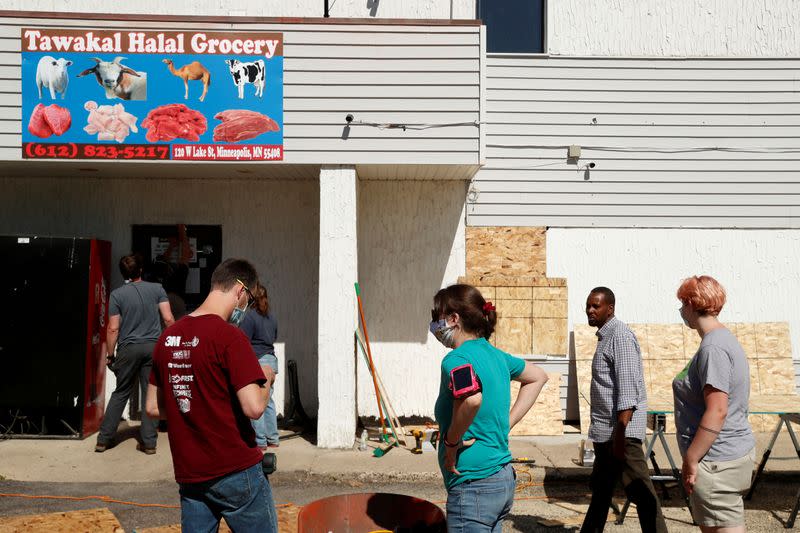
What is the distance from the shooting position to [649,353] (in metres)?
9.20

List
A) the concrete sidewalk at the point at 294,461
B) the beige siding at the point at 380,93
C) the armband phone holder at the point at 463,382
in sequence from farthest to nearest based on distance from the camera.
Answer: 1. the beige siding at the point at 380,93
2. the concrete sidewalk at the point at 294,461
3. the armband phone holder at the point at 463,382

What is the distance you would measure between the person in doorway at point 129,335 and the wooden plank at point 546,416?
433 centimetres

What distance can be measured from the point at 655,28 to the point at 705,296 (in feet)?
22.2

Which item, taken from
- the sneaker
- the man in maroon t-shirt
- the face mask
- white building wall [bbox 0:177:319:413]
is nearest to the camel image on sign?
white building wall [bbox 0:177:319:413]

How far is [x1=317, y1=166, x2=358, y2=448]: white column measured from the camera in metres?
8.06

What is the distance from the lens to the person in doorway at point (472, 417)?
3273 millimetres

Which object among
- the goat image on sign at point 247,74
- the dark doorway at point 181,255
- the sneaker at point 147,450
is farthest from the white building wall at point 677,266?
the sneaker at point 147,450

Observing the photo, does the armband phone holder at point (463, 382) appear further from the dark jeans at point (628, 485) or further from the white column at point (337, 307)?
the white column at point (337, 307)

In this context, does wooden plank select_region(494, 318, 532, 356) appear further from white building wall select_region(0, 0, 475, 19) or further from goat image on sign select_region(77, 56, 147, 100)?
goat image on sign select_region(77, 56, 147, 100)

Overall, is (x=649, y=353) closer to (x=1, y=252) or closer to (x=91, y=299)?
(x=91, y=299)

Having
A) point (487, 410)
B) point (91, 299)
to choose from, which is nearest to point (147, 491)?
point (91, 299)

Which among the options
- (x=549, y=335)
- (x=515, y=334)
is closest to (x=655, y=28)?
(x=549, y=335)

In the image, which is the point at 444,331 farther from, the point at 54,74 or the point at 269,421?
the point at 54,74

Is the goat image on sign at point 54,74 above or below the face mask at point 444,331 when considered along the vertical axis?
above
